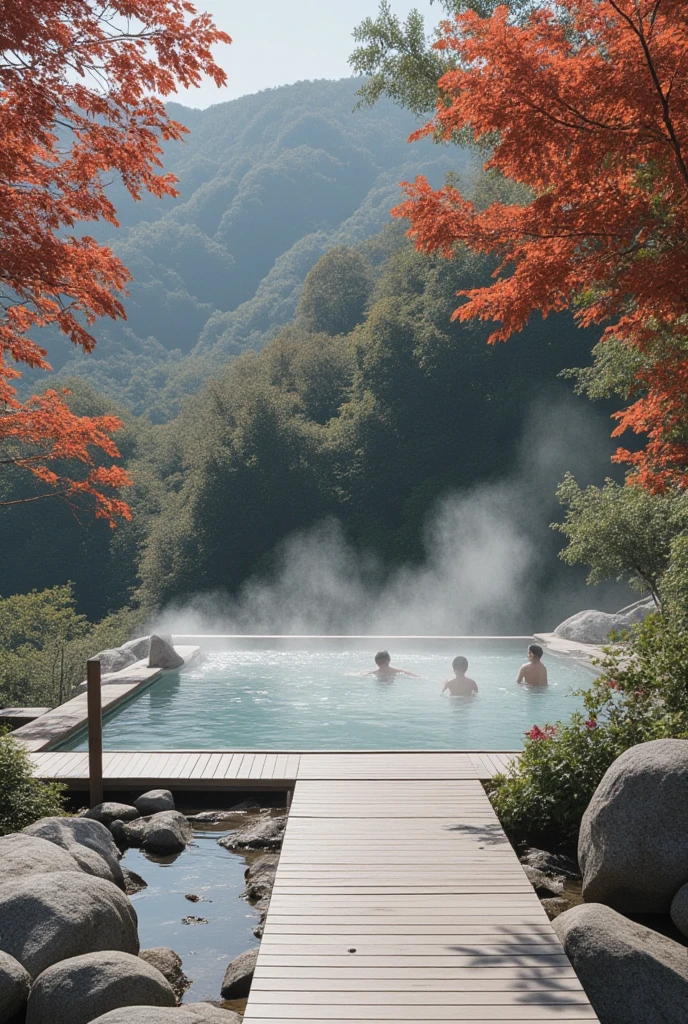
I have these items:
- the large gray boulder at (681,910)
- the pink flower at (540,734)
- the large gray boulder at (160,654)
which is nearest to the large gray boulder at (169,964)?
the large gray boulder at (681,910)

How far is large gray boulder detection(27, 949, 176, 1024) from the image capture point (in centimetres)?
375

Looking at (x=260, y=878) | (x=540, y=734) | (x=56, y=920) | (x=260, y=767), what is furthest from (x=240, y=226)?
(x=56, y=920)

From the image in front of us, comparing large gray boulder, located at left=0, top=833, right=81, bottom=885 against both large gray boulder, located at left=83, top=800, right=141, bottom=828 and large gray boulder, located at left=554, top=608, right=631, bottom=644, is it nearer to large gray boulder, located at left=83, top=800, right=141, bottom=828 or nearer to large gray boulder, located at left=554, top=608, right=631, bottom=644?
large gray boulder, located at left=83, top=800, right=141, bottom=828

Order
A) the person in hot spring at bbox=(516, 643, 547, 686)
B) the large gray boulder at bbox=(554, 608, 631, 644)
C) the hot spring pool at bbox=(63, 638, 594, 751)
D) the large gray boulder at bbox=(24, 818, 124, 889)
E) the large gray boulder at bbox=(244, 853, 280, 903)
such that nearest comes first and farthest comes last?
the large gray boulder at bbox=(24, 818, 124, 889) < the large gray boulder at bbox=(244, 853, 280, 903) < the hot spring pool at bbox=(63, 638, 594, 751) < the person in hot spring at bbox=(516, 643, 547, 686) < the large gray boulder at bbox=(554, 608, 631, 644)

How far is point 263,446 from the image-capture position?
99.0 ft

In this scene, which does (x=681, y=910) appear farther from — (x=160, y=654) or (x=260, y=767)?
(x=160, y=654)

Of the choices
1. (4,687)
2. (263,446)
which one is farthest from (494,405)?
(4,687)

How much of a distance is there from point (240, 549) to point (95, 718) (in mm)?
22230

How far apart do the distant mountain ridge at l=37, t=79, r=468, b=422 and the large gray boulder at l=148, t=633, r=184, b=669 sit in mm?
35112

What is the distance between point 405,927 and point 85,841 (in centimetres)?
231

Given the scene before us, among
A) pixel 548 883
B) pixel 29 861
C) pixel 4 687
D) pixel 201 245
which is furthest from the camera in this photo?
pixel 201 245

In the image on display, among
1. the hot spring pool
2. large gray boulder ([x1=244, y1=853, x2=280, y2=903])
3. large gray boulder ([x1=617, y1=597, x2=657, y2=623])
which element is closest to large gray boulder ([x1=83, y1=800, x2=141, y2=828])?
large gray boulder ([x1=244, y1=853, x2=280, y2=903])

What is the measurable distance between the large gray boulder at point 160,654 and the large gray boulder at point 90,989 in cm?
1020

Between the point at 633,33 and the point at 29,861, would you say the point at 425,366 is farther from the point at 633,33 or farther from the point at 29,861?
the point at 29,861
